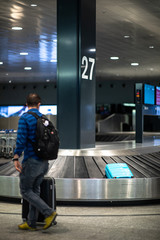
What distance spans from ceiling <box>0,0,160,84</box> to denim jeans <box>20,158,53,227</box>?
6291 millimetres

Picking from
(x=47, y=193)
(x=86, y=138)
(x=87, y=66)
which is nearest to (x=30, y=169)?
(x=47, y=193)

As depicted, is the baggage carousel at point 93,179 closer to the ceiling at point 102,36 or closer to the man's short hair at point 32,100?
the man's short hair at point 32,100

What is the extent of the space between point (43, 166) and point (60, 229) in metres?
0.81

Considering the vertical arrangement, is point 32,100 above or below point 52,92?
below

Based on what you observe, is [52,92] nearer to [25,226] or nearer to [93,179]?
[93,179]

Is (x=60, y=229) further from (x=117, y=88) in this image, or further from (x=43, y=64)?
(x=117, y=88)

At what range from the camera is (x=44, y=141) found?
4945mm

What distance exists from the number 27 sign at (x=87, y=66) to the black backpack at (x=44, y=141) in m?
3.53

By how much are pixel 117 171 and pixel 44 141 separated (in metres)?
2.25

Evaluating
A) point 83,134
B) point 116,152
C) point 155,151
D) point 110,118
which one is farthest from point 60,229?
Result: point 110,118

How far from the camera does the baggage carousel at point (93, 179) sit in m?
6.71

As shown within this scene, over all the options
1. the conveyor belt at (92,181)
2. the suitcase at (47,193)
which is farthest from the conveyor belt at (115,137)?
the suitcase at (47,193)

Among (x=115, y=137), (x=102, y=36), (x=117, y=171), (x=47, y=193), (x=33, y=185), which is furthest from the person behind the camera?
(x=115, y=137)

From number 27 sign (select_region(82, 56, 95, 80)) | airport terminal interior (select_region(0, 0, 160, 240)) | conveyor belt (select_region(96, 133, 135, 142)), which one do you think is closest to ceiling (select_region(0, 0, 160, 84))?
airport terminal interior (select_region(0, 0, 160, 240))
